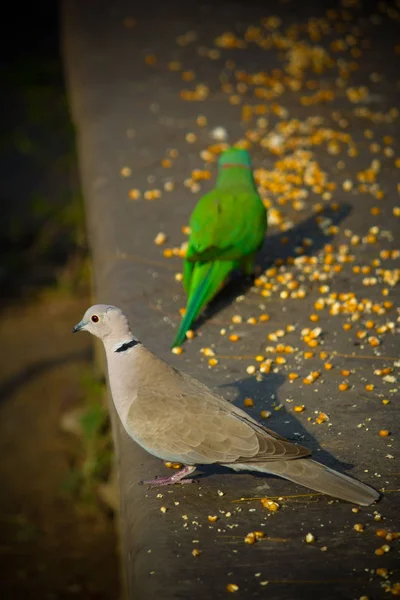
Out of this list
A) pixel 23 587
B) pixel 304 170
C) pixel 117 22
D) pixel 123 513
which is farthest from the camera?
pixel 117 22

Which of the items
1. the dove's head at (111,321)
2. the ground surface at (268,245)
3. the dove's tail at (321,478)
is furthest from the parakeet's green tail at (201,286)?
the dove's tail at (321,478)

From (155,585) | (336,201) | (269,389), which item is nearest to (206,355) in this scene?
(269,389)

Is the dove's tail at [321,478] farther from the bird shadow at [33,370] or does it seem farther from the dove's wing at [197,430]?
the bird shadow at [33,370]

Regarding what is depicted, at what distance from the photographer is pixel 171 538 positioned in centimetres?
239

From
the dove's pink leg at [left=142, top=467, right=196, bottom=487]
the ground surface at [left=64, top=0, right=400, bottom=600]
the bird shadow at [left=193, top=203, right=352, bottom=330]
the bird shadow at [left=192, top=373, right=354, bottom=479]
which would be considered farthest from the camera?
the bird shadow at [left=193, top=203, right=352, bottom=330]

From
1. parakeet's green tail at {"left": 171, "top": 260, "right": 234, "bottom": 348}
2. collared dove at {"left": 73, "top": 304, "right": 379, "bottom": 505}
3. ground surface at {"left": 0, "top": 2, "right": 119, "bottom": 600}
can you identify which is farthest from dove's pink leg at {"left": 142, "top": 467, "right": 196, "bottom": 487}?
ground surface at {"left": 0, "top": 2, "right": 119, "bottom": 600}

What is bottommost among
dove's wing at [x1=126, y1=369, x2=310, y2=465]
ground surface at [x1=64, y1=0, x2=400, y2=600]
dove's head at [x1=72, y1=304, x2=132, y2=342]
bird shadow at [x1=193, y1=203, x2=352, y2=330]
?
bird shadow at [x1=193, y1=203, x2=352, y2=330]

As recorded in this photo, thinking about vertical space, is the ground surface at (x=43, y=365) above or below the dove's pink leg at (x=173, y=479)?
below

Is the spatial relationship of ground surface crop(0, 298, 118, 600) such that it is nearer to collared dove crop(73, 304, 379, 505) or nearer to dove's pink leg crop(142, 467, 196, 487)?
dove's pink leg crop(142, 467, 196, 487)

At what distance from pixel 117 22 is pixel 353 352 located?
4.42 meters

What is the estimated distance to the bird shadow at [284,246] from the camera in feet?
12.4

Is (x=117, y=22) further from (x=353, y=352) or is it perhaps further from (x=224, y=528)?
(x=224, y=528)

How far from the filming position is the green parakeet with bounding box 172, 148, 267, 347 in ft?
11.5

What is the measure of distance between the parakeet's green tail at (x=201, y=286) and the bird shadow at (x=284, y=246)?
160mm
